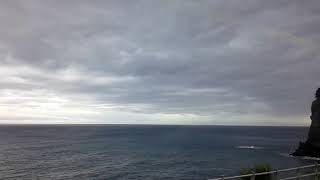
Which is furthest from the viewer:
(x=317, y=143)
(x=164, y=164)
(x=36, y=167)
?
(x=317, y=143)

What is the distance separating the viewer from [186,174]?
217 feet

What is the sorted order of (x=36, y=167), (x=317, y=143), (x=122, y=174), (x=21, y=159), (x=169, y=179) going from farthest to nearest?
(x=317, y=143), (x=21, y=159), (x=36, y=167), (x=122, y=174), (x=169, y=179)

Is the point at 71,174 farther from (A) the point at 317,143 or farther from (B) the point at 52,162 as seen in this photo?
(A) the point at 317,143

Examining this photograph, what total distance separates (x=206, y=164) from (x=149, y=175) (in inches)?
780

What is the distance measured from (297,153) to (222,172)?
3950cm

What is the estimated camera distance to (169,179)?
6131 centimetres

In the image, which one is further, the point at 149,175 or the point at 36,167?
the point at 36,167

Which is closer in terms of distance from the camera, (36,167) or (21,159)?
(36,167)

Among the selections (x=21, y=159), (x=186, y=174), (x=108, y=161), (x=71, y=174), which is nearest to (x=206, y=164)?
(x=186, y=174)

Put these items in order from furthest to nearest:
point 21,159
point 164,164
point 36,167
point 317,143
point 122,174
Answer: point 317,143 < point 21,159 < point 164,164 < point 36,167 < point 122,174

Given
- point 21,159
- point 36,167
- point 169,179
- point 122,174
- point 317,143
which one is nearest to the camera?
point 169,179

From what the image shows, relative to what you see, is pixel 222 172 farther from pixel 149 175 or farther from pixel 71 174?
pixel 71 174

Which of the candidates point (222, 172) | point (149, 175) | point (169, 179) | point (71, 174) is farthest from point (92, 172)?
point (222, 172)

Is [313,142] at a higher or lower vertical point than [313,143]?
higher
